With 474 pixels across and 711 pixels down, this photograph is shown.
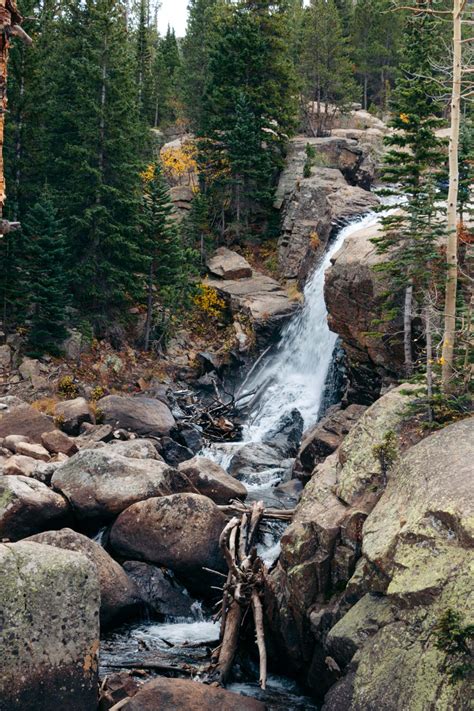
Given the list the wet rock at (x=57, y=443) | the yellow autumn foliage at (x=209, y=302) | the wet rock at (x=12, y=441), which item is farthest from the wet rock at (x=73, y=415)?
the yellow autumn foliage at (x=209, y=302)

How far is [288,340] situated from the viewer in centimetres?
3428

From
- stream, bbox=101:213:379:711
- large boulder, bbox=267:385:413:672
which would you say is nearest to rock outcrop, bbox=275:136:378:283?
stream, bbox=101:213:379:711

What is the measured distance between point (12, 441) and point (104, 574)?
380 inches

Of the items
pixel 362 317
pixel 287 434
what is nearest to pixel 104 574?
pixel 362 317

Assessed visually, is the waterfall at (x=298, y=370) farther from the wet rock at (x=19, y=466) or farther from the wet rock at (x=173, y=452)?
the wet rock at (x=19, y=466)

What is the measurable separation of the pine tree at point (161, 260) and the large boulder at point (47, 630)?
24245 mm

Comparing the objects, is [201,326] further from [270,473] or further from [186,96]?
[186,96]

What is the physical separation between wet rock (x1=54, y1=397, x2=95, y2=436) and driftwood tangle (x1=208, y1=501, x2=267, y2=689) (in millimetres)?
12797

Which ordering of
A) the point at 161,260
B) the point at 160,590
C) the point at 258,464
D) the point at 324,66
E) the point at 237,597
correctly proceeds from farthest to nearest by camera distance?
the point at 324,66 < the point at 161,260 < the point at 258,464 < the point at 160,590 < the point at 237,597

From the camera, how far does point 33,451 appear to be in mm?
21562

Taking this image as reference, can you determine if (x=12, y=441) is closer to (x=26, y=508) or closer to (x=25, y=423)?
(x=25, y=423)

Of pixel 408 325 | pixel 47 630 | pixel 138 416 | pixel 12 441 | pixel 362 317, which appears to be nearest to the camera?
pixel 47 630

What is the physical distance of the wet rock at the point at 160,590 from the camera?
15070mm

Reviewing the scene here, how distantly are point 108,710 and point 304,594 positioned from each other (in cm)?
397
